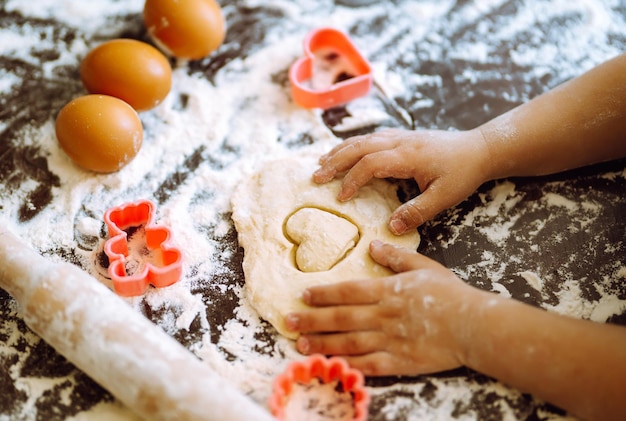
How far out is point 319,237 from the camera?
1275 mm

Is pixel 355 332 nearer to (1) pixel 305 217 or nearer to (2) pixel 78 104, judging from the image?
(1) pixel 305 217

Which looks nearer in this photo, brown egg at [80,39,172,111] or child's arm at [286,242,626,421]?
child's arm at [286,242,626,421]

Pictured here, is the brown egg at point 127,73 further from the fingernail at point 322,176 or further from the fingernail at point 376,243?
the fingernail at point 376,243

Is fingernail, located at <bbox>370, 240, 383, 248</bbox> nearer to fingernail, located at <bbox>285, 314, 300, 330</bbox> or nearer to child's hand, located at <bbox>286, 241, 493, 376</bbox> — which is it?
child's hand, located at <bbox>286, 241, 493, 376</bbox>

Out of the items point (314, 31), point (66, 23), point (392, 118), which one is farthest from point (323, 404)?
point (66, 23)

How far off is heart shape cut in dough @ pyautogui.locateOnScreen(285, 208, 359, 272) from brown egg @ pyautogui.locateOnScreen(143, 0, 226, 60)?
1.94 ft

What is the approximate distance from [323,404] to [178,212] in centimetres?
56

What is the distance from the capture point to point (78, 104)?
1386 mm

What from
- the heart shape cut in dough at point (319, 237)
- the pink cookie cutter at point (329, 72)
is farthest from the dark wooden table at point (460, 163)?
the heart shape cut in dough at point (319, 237)

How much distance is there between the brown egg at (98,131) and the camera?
53.7 inches

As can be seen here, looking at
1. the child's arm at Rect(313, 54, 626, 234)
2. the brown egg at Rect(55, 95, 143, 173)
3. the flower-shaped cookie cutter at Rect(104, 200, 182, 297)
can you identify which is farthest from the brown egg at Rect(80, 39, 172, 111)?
the child's arm at Rect(313, 54, 626, 234)

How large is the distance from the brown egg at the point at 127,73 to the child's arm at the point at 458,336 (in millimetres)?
661

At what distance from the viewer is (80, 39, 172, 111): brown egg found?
57.7 inches

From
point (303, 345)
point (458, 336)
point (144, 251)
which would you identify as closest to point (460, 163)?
point (458, 336)
